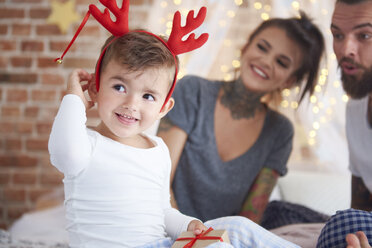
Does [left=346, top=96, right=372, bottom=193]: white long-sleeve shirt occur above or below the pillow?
above

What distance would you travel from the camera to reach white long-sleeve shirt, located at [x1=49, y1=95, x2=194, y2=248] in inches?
37.3

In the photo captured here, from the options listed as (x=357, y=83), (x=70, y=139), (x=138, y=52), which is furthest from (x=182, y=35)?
(x=357, y=83)

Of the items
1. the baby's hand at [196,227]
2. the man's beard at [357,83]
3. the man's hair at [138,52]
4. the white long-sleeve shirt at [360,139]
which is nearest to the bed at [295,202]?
the white long-sleeve shirt at [360,139]

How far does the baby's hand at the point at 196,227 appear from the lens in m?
0.98

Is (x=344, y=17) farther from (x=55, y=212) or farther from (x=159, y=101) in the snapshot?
(x=55, y=212)

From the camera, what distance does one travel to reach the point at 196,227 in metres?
1.01

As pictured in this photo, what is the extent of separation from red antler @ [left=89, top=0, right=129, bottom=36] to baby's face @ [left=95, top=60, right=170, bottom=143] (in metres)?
0.10

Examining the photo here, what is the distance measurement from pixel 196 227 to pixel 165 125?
0.67 metres

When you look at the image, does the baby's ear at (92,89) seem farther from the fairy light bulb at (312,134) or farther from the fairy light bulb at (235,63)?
the fairy light bulb at (312,134)

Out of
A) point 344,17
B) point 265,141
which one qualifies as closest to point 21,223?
point 265,141

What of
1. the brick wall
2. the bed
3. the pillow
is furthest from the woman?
the brick wall

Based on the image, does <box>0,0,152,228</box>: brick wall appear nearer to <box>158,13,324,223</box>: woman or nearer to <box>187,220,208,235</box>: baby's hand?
<box>158,13,324,223</box>: woman

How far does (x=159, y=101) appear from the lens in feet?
3.46

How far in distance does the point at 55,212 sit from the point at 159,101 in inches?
47.3
